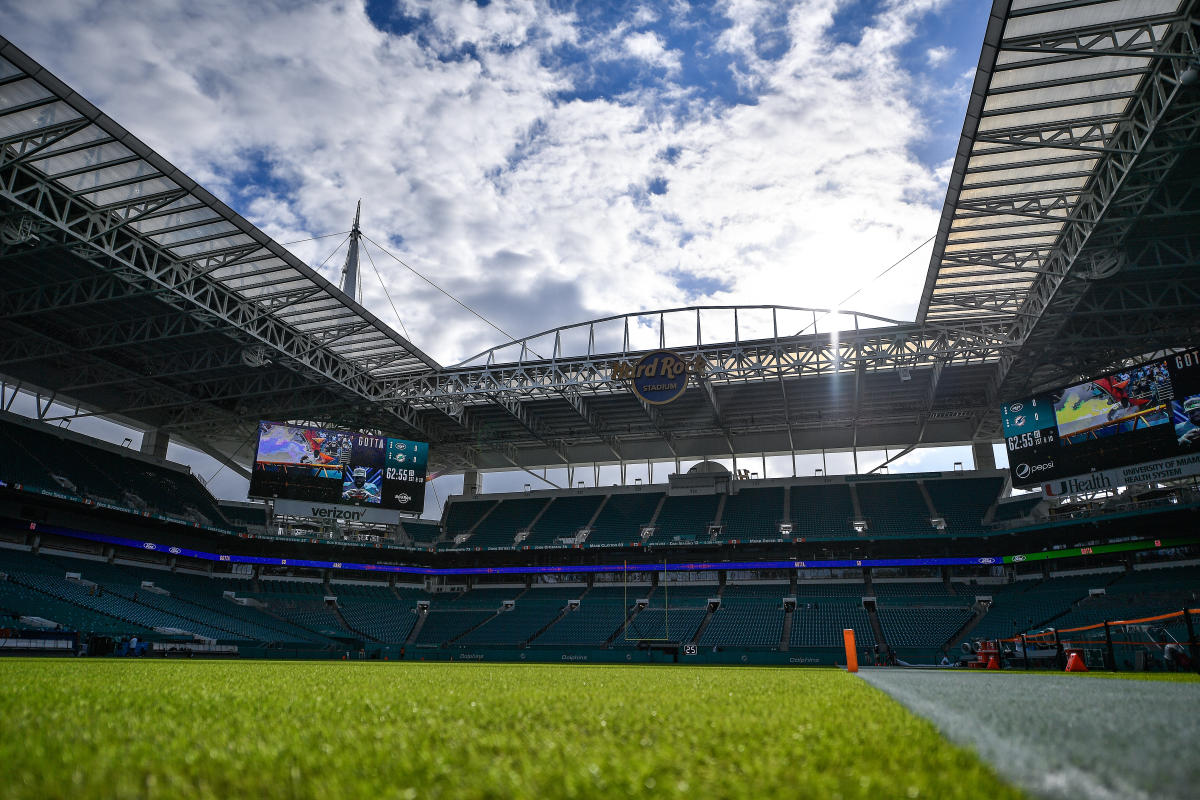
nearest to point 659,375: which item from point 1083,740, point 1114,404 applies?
point 1114,404

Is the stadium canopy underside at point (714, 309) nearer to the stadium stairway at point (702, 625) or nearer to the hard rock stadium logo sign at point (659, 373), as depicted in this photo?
the hard rock stadium logo sign at point (659, 373)

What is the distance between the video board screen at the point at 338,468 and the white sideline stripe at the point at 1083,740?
4252 cm

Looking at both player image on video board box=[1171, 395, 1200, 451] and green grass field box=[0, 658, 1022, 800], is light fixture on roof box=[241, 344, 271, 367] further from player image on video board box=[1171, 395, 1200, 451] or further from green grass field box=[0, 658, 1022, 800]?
player image on video board box=[1171, 395, 1200, 451]

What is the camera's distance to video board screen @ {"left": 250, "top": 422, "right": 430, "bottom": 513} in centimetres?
4256

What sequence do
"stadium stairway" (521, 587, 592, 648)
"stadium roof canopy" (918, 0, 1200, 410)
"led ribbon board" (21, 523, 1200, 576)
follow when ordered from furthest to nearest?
"stadium stairway" (521, 587, 592, 648) < "led ribbon board" (21, 523, 1200, 576) < "stadium roof canopy" (918, 0, 1200, 410)

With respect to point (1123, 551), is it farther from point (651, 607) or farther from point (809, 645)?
point (651, 607)

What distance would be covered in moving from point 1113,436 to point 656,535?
27409 millimetres

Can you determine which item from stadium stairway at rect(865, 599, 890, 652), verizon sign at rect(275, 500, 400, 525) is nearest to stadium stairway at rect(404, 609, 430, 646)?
verizon sign at rect(275, 500, 400, 525)

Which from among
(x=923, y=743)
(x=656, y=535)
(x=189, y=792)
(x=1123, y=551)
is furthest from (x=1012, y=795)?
(x=656, y=535)

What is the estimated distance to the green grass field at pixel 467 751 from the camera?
2426 mm

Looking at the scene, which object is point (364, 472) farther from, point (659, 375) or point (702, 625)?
point (702, 625)

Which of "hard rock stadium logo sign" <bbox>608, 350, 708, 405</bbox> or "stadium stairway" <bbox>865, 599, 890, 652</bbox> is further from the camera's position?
"stadium stairway" <bbox>865, 599, 890, 652</bbox>

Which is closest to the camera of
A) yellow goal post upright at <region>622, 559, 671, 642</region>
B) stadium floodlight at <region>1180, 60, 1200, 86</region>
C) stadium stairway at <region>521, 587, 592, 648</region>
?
stadium floodlight at <region>1180, 60, 1200, 86</region>

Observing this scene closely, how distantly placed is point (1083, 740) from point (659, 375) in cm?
3292
